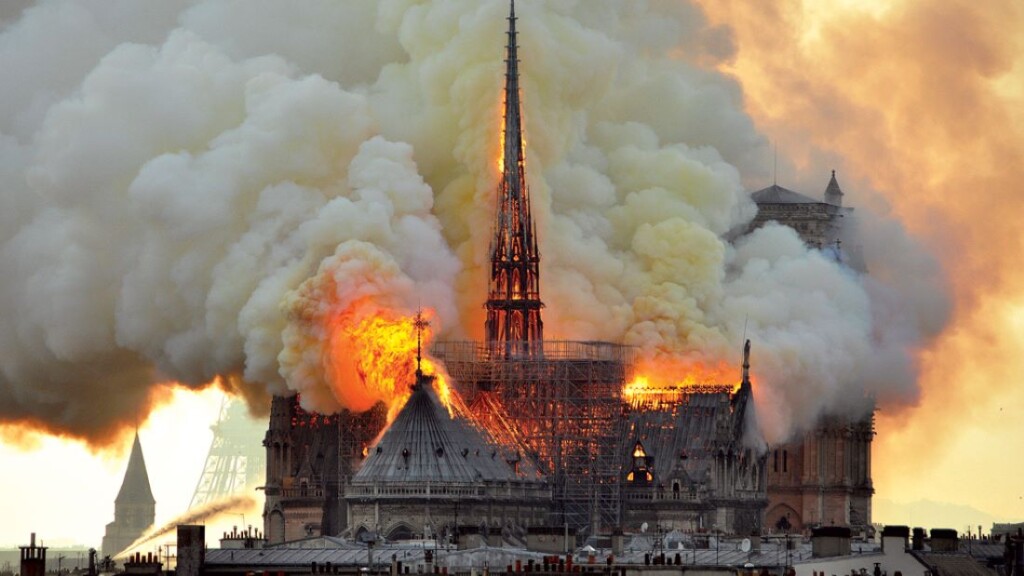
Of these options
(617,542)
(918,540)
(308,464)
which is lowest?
(918,540)

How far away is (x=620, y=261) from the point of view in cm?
19625

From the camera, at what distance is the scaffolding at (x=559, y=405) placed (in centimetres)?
19000

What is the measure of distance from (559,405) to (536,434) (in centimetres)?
145

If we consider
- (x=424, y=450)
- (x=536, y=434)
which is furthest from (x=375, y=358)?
(x=536, y=434)

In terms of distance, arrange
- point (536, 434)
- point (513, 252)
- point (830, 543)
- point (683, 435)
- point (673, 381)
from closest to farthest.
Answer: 1. point (830, 543)
2. point (536, 434)
3. point (513, 252)
4. point (683, 435)
5. point (673, 381)

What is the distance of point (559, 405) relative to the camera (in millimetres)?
191000

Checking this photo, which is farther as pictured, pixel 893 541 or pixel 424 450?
pixel 424 450

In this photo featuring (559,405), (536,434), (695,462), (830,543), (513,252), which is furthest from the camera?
(695,462)

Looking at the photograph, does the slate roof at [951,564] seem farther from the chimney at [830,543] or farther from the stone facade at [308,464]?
the stone facade at [308,464]

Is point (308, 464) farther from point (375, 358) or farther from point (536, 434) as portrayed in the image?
point (375, 358)

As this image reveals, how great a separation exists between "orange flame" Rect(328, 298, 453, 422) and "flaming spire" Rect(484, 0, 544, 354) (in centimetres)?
693

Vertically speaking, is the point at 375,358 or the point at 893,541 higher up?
the point at 375,358

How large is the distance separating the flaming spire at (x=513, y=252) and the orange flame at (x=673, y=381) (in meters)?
5.11

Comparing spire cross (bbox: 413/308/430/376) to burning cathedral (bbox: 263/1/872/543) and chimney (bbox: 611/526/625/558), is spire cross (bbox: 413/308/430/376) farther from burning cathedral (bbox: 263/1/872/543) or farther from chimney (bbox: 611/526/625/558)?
chimney (bbox: 611/526/625/558)
